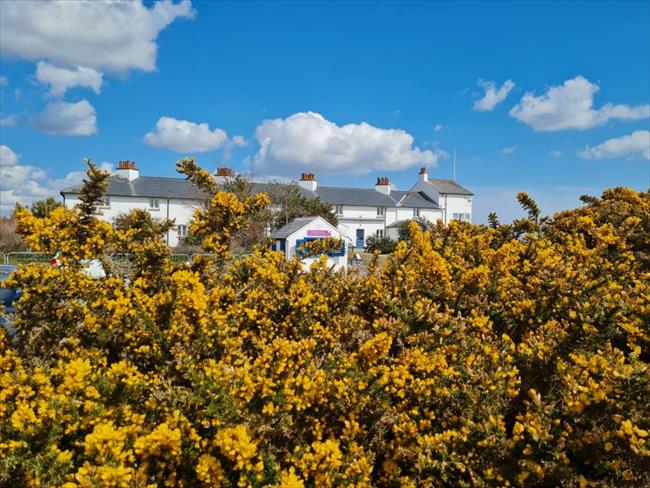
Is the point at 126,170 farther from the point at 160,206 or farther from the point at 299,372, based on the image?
the point at 299,372

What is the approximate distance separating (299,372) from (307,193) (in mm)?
40134

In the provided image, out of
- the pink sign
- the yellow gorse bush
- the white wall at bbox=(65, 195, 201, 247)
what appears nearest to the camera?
the yellow gorse bush

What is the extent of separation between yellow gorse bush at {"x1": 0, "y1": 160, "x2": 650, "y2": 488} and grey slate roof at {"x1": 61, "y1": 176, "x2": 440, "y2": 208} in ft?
99.1

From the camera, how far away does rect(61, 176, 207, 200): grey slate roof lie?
119 feet

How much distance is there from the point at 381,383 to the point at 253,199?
2.05 metres

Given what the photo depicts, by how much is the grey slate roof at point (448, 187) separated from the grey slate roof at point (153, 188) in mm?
25339

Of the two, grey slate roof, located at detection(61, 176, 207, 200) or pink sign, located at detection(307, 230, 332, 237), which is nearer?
pink sign, located at detection(307, 230, 332, 237)

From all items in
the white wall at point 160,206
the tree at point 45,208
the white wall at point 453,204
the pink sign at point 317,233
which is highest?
the white wall at point 453,204

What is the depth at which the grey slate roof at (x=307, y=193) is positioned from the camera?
36562 millimetres

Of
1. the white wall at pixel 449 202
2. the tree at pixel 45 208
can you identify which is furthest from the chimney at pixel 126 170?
the tree at pixel 45 208

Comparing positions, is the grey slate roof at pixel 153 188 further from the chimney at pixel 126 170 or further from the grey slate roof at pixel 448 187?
the grey slate roof at pixel 448 187

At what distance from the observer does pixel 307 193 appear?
42.3m

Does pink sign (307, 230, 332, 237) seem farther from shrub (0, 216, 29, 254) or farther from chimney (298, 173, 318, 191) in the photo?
chimney (298, 173, 318, 191)

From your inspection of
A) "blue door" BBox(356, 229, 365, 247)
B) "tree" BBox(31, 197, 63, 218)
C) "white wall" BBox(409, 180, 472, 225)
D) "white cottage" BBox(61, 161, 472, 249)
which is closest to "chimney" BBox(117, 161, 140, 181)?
"white cottage" BBox(61, 161, 472, 249)
